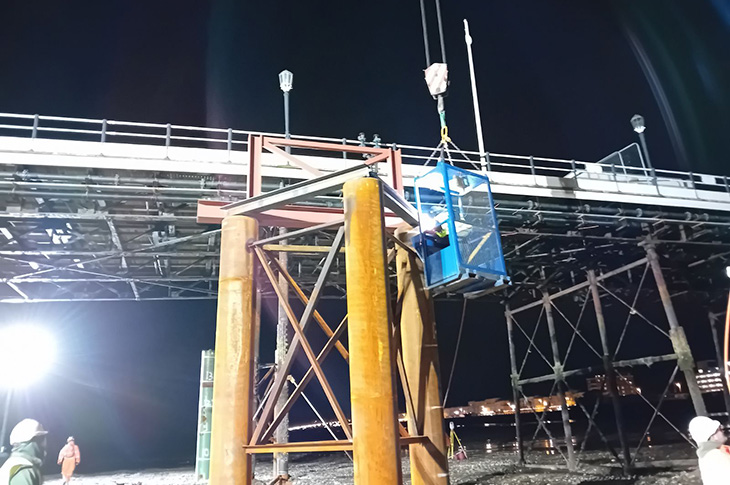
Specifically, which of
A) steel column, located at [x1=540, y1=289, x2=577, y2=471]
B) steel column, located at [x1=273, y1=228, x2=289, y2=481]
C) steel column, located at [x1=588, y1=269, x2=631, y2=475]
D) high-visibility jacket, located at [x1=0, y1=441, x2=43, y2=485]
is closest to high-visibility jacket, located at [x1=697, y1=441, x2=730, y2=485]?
high-visibility jacket, located at [x1=0, y1=441, x2=43, y2=485]

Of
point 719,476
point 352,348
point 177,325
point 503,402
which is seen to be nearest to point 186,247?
point 352,348

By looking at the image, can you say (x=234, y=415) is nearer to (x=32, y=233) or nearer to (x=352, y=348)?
(x=352, y=348)

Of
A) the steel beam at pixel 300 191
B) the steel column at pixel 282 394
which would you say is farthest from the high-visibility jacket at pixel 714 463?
the steel column at pixel 282 394

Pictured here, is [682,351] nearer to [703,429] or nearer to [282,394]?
[282,394]

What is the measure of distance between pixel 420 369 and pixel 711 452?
11.8 feet

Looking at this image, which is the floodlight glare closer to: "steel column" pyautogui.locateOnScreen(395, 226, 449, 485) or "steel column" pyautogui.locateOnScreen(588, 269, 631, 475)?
"steel column" pyautogui.locateOnScreen(395, 226, 449, 485)

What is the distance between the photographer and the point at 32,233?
14.6 m

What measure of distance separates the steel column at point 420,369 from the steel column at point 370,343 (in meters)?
1.43

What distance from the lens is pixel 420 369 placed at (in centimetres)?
675

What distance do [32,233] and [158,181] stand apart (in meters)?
5.73

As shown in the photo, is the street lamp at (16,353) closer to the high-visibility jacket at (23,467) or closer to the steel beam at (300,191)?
the steel beam at (300,191)

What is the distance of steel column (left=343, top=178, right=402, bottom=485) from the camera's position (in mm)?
5012

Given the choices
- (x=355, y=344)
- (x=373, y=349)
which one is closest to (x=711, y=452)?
(x=373, y=349)

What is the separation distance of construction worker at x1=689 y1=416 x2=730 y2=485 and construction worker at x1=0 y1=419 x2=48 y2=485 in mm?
4980
